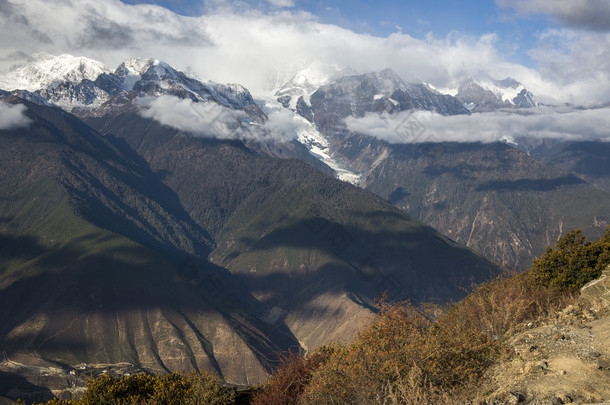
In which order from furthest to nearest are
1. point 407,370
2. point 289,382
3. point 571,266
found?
point 571,266, point 289,382, point 407,370

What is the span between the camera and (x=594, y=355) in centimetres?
2450

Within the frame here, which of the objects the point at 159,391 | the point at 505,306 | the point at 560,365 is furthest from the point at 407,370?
the point at 159,391

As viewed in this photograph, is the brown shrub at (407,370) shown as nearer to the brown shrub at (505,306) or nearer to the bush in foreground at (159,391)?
the brown shrub at (505,306)

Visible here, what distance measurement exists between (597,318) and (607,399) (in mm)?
10857

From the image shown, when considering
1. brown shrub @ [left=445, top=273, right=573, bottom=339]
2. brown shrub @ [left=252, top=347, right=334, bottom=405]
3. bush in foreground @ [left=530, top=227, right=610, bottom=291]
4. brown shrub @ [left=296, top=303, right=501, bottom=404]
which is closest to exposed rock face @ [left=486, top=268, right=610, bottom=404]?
brown shrub @ [left=296, top=303, right=501, bottom=404]

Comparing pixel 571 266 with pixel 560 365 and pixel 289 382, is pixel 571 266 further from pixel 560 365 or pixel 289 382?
pixel 289 382

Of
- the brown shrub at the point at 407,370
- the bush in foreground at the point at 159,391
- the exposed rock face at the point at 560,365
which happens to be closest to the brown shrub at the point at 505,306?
the exposed rock face at the point at 560,365

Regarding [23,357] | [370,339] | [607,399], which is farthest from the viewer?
[23,357]

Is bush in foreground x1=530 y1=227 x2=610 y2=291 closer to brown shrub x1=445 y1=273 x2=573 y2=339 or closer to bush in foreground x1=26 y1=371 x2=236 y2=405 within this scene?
brown shrub x1=445 y1=273 x2=573 y2=339

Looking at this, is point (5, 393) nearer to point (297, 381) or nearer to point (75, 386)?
point (75, 386)

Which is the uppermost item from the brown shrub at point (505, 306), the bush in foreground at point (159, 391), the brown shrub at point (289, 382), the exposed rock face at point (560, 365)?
the exposed rock face at point (560, 365)

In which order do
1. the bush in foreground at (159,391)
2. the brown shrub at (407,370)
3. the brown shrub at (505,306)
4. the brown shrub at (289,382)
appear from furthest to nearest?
the brown shrub at (505,306), the bush in foreground at (159,391), the brown shrub at (289,382), the brown shrub at (407,370)

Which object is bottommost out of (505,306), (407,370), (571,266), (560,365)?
(407,370)

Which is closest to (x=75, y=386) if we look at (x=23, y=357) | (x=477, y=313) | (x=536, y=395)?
(x=23, y=357)
